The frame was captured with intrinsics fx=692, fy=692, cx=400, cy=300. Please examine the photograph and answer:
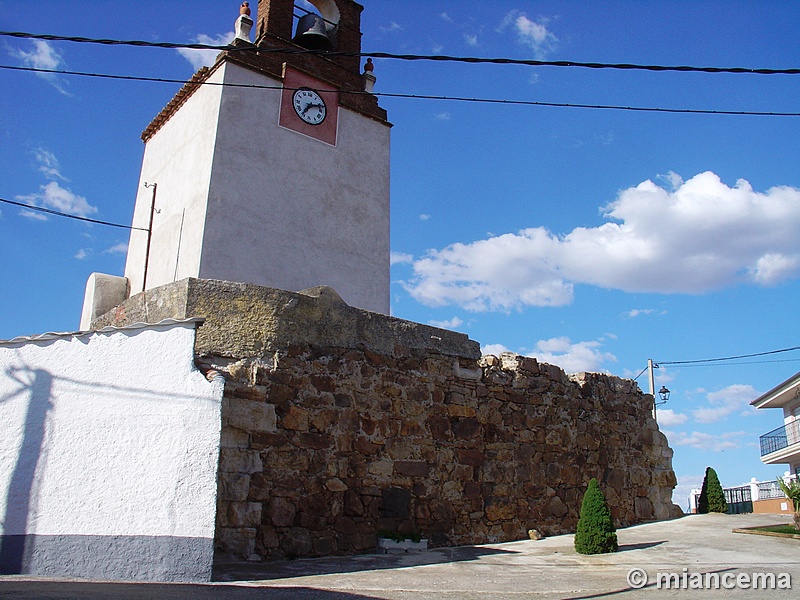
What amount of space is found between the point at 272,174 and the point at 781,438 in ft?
76.6

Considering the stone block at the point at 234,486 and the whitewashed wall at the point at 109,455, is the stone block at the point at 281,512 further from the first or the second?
the whitewashed wall at the point at 109,455

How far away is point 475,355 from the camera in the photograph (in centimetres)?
931

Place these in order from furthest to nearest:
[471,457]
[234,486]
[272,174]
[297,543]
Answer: [272,174]
[471,457]
[297,543]
[234,486]

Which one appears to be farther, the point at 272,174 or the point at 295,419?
the point at 272,174

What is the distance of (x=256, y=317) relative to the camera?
24.0 feet

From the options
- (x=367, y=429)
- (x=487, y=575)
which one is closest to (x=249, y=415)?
(x=367, y=429)

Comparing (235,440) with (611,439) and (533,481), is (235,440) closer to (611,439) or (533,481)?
(533,481)

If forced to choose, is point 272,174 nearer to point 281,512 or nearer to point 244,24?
point 244,24

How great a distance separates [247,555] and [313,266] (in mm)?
6000

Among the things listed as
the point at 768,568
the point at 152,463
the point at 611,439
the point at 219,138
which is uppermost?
the point at 219,138

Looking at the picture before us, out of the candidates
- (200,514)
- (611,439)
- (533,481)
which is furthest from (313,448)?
(611,439)

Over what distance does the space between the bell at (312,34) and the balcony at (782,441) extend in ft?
70.8

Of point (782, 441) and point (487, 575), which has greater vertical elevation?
point (782, 441)

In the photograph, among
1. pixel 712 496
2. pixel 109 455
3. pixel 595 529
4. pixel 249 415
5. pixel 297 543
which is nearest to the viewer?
pixel 109 455
